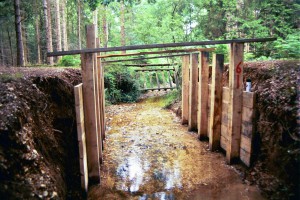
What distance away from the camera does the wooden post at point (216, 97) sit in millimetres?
4680

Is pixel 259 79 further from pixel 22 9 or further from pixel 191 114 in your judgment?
pixel 22 9

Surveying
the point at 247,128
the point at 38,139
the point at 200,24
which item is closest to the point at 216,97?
the point at 247,128

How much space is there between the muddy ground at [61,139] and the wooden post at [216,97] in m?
0.74

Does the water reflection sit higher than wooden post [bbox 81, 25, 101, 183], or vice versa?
wooden post [bbox 81, 25, 101, 183]

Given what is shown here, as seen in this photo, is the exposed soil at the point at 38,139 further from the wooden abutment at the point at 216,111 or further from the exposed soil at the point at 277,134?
the exposed soil at the point at 277,134

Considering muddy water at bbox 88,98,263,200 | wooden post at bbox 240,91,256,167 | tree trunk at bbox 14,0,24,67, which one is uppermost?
tree trunk at bbox 14,0,24,67

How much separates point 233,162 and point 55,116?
323 cm

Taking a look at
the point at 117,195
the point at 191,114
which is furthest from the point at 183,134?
the point at 117,195

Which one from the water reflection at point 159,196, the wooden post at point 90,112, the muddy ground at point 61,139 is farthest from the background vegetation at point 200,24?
the wooden post at point 90,112

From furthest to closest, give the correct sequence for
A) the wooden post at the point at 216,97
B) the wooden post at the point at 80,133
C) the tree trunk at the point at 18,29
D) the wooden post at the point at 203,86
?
the tree trunk at the point at 18,29, the wooden post at the point at 203,86, the wooden post at the point at 216,97, the wooden post at the point at 80,133

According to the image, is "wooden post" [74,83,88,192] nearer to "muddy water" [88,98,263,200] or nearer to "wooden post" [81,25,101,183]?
"wooden post" [81,25,101,183]

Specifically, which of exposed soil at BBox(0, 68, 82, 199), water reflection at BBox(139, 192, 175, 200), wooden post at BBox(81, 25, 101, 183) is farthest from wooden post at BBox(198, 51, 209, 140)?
exposed soil at BBox(0, 68, 82, 199)

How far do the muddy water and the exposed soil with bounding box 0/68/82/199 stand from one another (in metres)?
0.80

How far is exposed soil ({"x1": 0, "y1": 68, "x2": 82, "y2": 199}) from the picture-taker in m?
1.94
